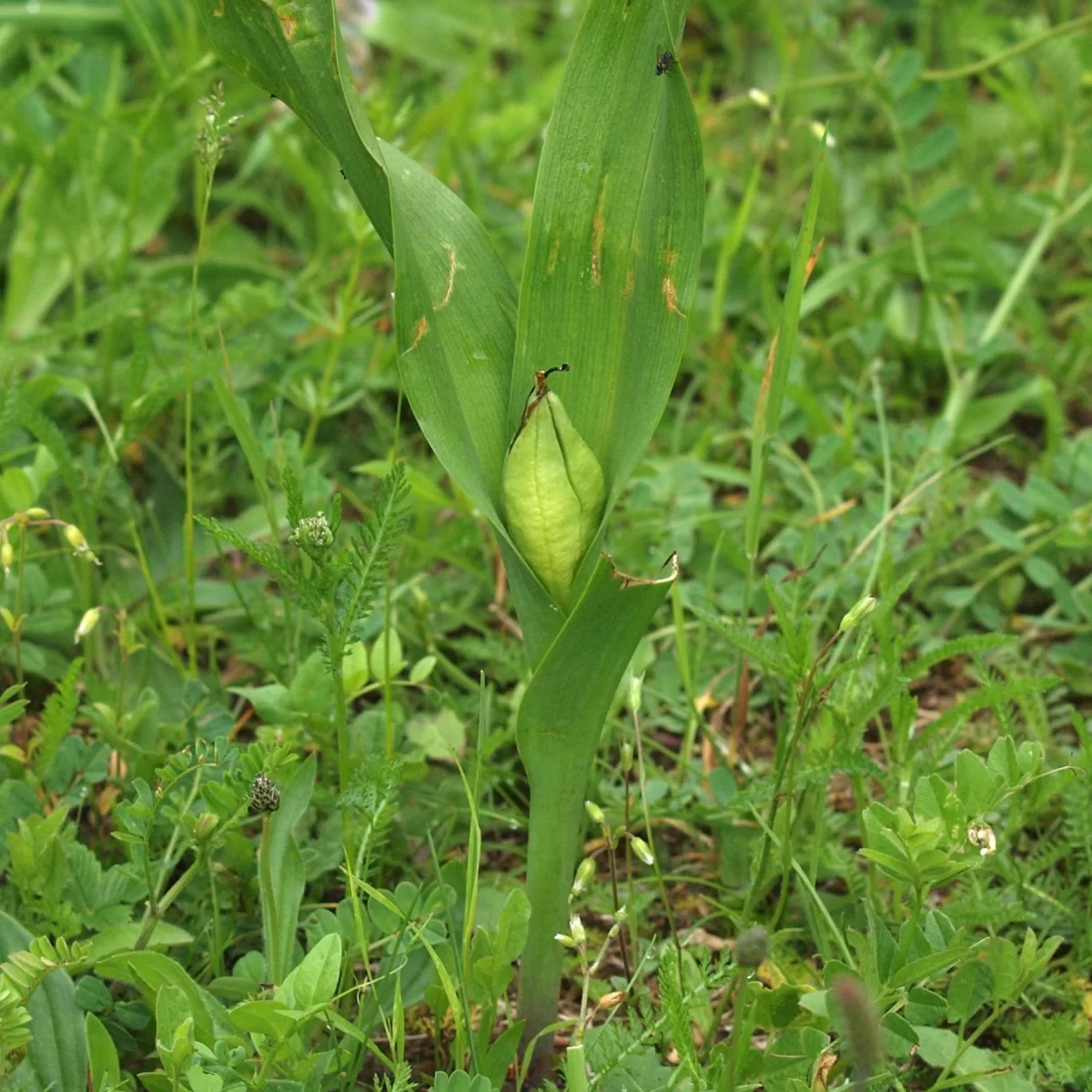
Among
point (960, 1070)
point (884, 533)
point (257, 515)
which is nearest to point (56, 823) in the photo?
point (257, 515)

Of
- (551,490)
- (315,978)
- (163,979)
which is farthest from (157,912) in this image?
(551,490)

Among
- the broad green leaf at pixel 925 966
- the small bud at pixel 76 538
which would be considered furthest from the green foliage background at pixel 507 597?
the small bud at pixel 76 538

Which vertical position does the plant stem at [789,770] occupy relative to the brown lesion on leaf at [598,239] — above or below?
below

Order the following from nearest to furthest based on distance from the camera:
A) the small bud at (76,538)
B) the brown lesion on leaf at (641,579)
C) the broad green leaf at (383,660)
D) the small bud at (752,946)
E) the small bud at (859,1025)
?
1. the small bud at (859,1025)
2. the small bud at (752,946)
3. the brown lesion on leaf at (641,579)
4. the small bud at (76,538)
5. the broad green leaf at (383,660)

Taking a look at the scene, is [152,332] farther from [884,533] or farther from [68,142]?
[884,533]

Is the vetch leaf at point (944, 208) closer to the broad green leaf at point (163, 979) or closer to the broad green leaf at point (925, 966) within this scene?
the broad green leaf at point (925, 966)

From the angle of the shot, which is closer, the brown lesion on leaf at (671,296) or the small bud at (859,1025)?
the small bud at (859,1025)

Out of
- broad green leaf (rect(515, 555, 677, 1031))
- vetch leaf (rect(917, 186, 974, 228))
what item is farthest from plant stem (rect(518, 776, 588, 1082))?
vetch leaf (rect(917, 186, 974, 228))

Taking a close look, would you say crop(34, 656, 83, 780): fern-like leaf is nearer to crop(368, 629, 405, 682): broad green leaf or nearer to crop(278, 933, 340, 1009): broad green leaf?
Answer: crop(368, 629, 405, 682): broad green leaf
